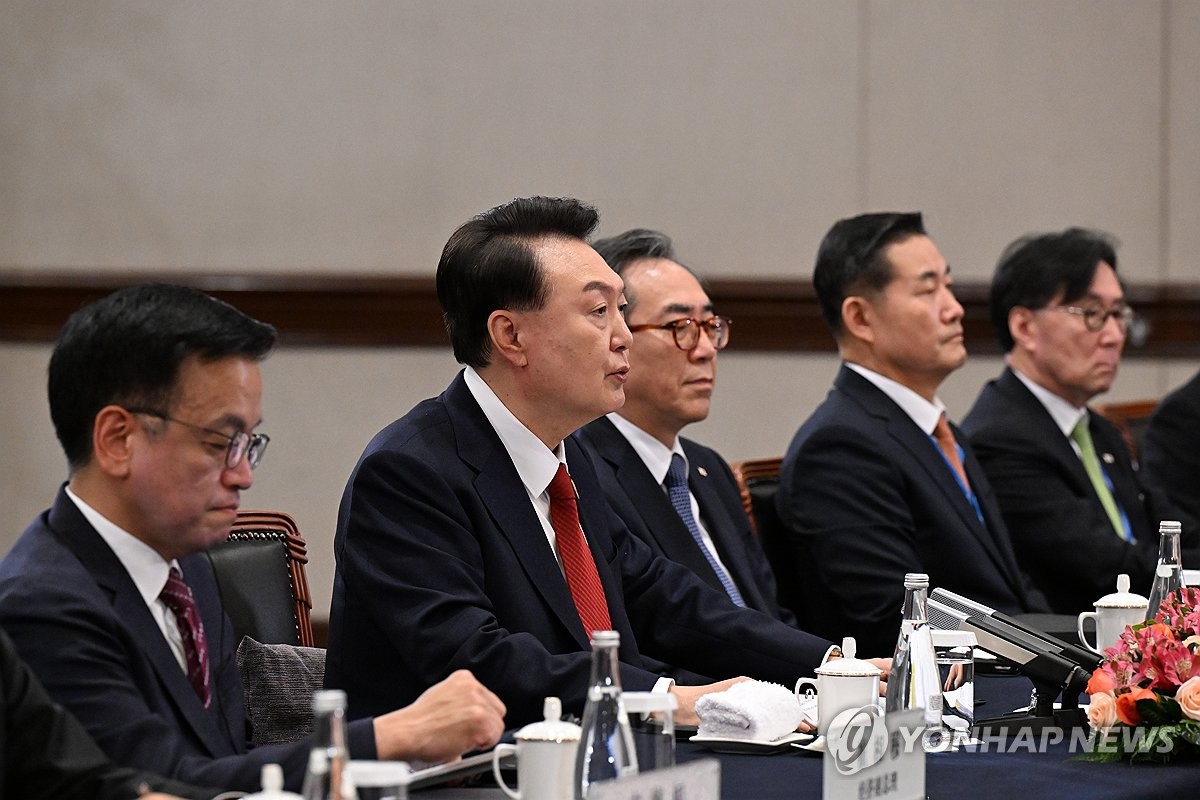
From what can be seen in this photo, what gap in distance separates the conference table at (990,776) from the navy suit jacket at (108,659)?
0.88 feet

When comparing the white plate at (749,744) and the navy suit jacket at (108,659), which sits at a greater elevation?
the navy suit jacket at (108,659)

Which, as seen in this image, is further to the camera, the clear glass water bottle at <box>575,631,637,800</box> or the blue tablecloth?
the blue tablecloth

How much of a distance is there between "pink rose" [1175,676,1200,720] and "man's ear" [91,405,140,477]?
4.78 ft

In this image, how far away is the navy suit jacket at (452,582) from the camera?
2.51m

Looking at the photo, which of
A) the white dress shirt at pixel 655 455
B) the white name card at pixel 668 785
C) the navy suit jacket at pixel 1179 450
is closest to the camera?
the white name card at pixel 668 785

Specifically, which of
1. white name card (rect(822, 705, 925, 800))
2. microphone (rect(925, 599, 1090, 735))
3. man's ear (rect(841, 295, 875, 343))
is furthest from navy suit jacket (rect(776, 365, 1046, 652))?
white name card (rect(822, 705, 925, 800))

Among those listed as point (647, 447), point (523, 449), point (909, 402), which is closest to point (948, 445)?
point (909, 402)

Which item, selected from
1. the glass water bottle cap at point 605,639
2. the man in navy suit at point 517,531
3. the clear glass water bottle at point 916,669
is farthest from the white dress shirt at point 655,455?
the glass water bottle cap at point 605,639

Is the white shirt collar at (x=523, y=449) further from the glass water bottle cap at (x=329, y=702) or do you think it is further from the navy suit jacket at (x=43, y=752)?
the glass water bottle cap at (x=329, y=702)

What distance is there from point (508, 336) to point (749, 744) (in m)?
0.83

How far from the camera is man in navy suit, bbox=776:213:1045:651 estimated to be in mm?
3736

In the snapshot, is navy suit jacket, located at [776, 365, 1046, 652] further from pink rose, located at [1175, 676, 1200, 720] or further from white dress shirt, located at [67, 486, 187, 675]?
white dress shirt, located at [67, 486, 187, 675]

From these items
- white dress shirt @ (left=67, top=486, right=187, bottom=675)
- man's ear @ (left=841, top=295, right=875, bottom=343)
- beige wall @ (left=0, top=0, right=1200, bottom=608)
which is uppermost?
beige wall @ (left=0, top=0, right=1200, bottom=608)

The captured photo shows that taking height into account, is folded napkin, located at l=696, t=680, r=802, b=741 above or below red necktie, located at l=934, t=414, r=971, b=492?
below
